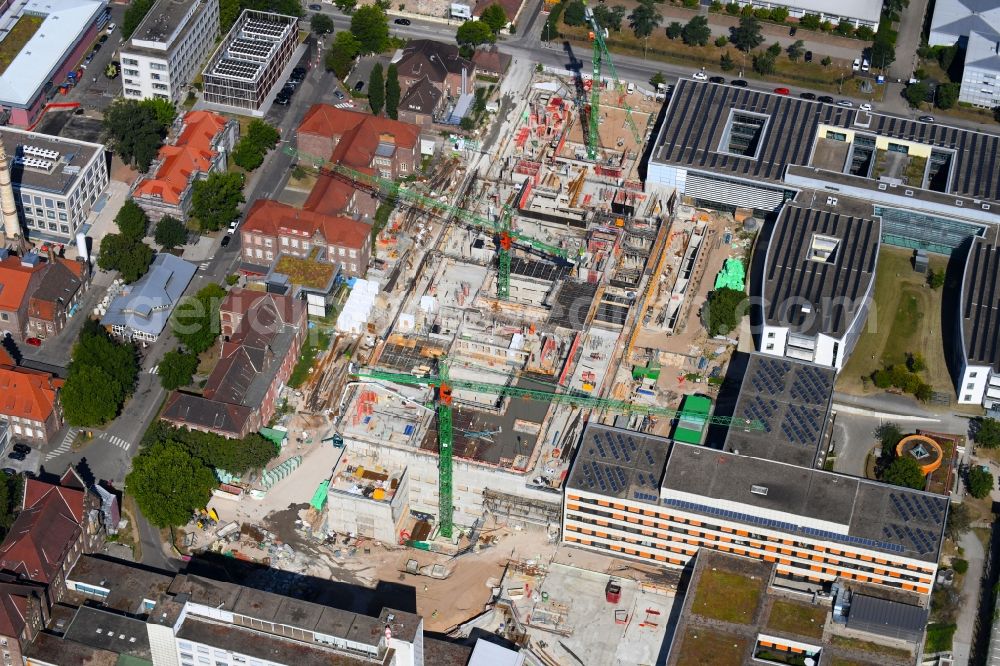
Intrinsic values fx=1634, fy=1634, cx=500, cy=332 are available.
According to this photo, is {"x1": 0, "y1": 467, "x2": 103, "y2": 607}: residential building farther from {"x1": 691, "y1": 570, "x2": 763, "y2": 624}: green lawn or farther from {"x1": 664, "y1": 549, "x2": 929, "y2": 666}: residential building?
{"x1": 691, "y1": 570, "x2": 763, "y2": 624}: green lawn

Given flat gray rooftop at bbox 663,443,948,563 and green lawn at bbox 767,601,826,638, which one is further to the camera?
flat gray rooftop at bbox 663,443,948,563

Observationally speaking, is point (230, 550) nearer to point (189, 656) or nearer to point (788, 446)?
point (189, 656)

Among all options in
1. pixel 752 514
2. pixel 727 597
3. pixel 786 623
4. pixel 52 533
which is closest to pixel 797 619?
pixel 786 623

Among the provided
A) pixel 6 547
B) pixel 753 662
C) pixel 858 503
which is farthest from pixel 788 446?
pixel 6 547

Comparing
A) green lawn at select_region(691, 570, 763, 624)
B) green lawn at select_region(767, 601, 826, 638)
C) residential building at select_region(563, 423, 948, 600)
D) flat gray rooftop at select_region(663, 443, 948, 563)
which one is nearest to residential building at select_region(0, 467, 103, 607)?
residential building at select_region(563, 423, 948, 600)

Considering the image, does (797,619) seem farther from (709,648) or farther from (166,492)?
(166,492)

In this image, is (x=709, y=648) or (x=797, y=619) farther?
(x=797, y=619)
